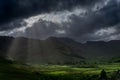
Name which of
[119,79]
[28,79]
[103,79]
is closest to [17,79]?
[28,79]

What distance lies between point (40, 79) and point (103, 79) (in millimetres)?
49006

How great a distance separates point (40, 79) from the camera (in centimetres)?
19788

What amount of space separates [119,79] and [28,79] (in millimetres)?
70128

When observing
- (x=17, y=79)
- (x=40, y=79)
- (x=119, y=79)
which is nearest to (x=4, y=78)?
(x=17, y=79)

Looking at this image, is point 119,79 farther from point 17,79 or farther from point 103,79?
point 17,79

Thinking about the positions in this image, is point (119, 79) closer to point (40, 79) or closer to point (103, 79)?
point (103, 79)

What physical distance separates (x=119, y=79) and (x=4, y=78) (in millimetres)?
88191

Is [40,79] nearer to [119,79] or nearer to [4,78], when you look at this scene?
[4,78]

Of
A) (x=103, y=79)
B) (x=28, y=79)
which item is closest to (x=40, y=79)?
(x=28, y=79)

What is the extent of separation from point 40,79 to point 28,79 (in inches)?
416

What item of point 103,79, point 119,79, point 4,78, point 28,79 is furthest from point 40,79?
point 119,79

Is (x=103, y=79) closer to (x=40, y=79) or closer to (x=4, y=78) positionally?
(x=40, y=79)

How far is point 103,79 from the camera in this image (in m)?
198

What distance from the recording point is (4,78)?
630 feet
